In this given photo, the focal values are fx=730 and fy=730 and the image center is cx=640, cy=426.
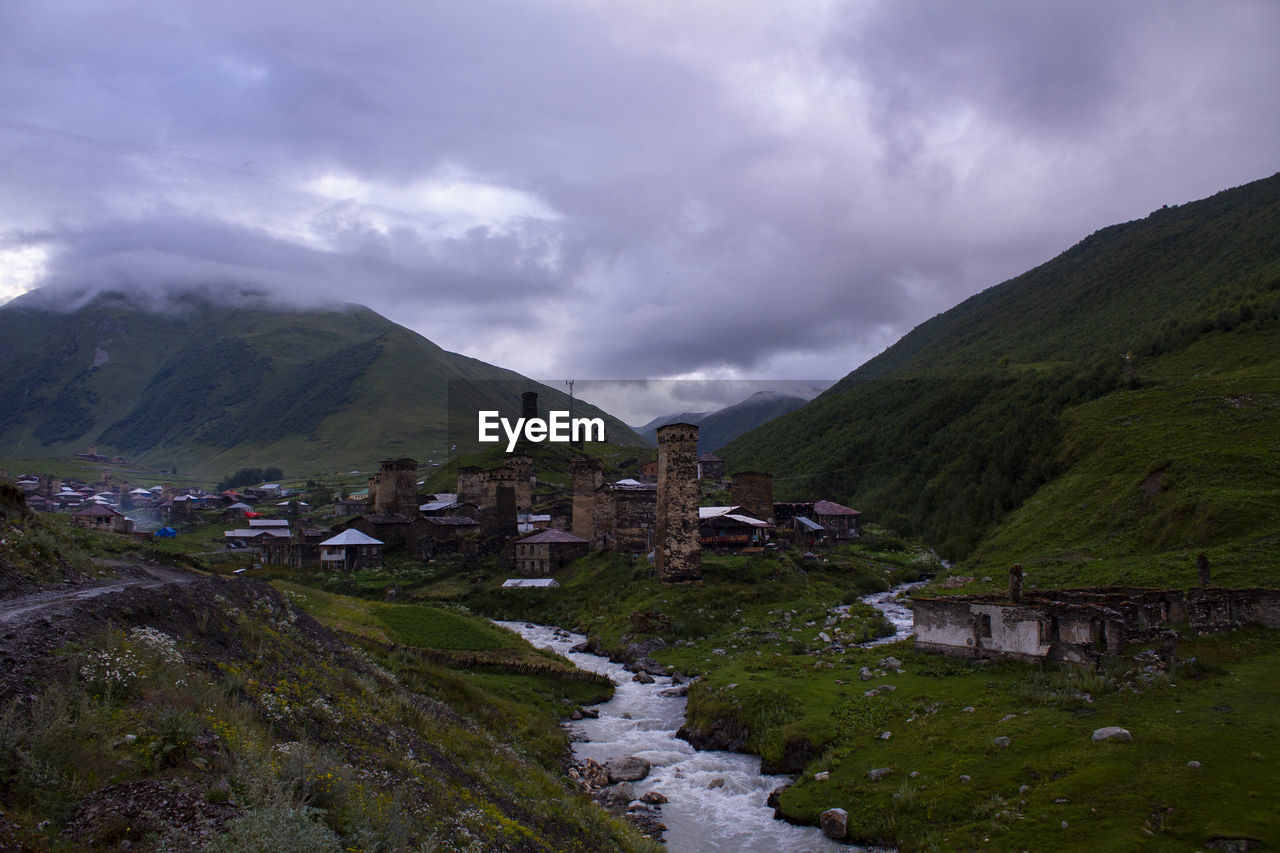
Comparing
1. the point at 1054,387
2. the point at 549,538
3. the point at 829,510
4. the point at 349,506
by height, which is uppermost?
the point at 1054,387

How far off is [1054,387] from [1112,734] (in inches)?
2791

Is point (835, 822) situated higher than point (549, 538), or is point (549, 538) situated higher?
point (549, 538)

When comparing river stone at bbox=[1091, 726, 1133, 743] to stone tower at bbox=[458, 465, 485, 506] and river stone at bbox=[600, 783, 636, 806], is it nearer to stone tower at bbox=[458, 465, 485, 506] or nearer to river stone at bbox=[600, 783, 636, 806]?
river stone at bbox=[600, 783, 636, 806]

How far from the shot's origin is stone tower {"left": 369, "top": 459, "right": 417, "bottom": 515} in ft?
244

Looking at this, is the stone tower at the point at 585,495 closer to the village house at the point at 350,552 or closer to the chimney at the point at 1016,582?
A: the village house at the point at 350,552

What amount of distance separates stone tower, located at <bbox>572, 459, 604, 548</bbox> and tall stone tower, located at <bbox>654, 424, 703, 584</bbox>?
1813 cm

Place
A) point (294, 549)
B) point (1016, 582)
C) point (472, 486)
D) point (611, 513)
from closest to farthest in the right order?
point (1016, 582), point (611, 513), point (294, 549), point (472, 486)

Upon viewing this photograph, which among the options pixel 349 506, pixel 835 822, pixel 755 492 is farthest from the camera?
pixel 349 506

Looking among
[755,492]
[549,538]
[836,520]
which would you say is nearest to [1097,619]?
[755,492]

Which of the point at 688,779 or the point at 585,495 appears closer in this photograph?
the point at 688,779

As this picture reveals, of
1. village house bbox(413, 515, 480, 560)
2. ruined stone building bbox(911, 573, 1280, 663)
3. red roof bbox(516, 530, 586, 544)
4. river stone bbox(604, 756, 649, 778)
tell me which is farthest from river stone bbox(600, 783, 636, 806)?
village house bbox(413, 515, 480, 560)

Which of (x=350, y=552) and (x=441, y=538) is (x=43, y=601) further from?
(x=441, y=538)

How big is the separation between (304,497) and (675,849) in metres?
111

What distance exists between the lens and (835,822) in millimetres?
17672
